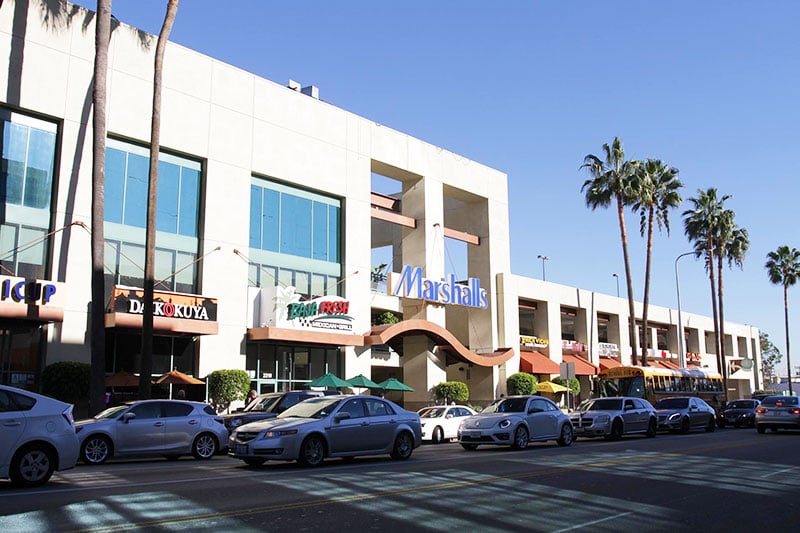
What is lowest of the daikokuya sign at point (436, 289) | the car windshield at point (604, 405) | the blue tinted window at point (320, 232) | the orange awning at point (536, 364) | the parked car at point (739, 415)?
the parked car at point (739, 415)

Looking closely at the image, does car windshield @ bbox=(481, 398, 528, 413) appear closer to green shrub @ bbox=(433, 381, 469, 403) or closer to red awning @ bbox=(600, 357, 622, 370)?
green shrub @ bbox=(433, 381, 469, 403)

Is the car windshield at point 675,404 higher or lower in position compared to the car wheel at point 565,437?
higher

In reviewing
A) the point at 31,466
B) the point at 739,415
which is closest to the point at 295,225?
the point at 31,466

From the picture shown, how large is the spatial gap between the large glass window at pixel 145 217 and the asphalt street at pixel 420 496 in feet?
40.2

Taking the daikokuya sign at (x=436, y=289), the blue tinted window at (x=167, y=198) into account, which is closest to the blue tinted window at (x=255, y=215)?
the blue tinted window at (x=167, y=198)

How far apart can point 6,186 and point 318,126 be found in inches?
565

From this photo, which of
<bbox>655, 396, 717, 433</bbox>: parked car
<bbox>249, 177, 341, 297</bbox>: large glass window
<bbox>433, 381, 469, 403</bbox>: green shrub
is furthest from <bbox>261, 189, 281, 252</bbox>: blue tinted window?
<bbox>655, 396, 717, 433</bbox>: parked car

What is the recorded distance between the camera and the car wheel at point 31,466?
36.7 feet

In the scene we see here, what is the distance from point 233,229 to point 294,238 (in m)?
3.59

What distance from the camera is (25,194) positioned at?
2520 centimetres

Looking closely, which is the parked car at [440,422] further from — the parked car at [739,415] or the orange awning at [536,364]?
the orange awning at [536,364]

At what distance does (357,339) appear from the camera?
109 feet

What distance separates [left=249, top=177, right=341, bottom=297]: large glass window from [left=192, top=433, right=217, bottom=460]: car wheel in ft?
44.7

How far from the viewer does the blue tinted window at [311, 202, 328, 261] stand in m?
34.5
